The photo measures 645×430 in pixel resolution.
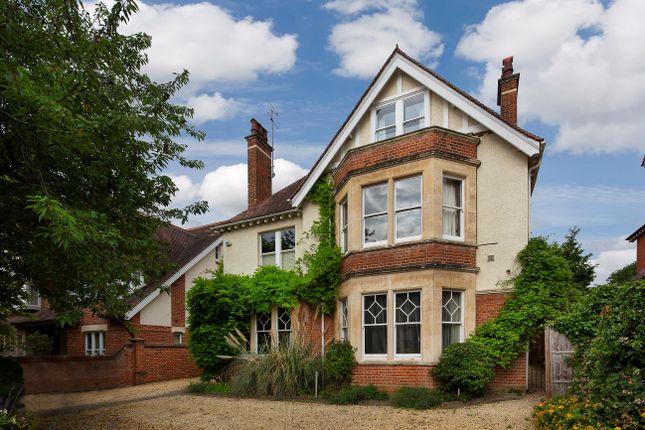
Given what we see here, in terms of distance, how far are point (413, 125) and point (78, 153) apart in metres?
10.7

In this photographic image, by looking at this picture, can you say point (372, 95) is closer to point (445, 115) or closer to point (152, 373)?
point (445, 115)

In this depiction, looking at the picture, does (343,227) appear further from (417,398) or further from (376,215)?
(417,398)

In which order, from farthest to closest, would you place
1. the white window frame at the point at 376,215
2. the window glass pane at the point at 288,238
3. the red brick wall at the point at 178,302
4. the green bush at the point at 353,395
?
1. the red brick wall at the point at 178,302
2. the window glass pane at the point at 288,238
3. the white window frame at the point at 376,215
4. the green bush at the point at 353,395

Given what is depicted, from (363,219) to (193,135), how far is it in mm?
6530

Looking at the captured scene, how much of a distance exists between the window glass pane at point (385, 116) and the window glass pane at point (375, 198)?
240 centimetres

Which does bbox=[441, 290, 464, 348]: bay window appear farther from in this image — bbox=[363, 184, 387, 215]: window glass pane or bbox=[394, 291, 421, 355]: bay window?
bbox=[363, 184, 387, 215]: window glass pane

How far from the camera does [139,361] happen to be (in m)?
22.3

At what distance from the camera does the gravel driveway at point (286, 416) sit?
10906 millimetres

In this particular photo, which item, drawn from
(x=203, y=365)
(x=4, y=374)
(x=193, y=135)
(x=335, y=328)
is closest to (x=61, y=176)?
(x=193, y=135)

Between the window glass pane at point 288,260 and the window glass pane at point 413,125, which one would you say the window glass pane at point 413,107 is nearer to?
the window glass pane at point 413,125

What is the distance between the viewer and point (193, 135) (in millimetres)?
11812

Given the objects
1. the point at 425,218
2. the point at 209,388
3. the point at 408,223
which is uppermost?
the point at 425,218

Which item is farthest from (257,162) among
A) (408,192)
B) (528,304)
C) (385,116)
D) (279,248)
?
(528,304)

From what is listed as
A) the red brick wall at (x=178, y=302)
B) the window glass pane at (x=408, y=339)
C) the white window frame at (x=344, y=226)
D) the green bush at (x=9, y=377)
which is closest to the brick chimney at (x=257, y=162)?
the red brick wall at (x=178, y=302)
